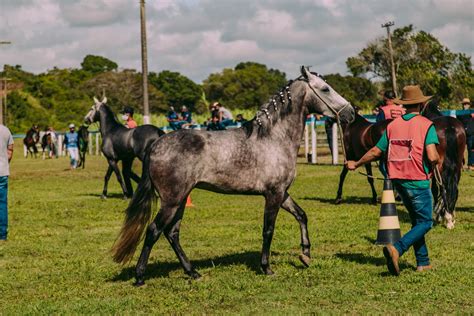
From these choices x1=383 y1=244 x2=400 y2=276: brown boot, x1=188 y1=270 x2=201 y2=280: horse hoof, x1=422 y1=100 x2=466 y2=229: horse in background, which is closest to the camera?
x1=383 y1=244 x2=400 y2=276: brown boot

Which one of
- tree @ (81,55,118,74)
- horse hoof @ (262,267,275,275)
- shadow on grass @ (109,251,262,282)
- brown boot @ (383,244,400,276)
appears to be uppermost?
tree @ (81,55,118,74)

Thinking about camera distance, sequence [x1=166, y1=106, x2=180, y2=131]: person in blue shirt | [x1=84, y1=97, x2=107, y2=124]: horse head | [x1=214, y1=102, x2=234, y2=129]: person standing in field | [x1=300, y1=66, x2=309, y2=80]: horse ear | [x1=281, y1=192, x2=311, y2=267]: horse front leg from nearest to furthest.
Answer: [x1=300, y1=66, x2=309, y2=80]: horse ear → [x1=281, y1=192, x2=311, y2=267]: horse front leg → [x1=84, y1=97, x2=107, y2=124]: horse head → [x1=214, y1=102, x2=234, y2=129]: person standing in field → [x1=166, y1=106, x2=180, y2=131]: person in blue shirt

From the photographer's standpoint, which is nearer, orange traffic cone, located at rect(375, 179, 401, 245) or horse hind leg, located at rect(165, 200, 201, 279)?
horse hind leg, located at rect(165, 200, 201, 279)

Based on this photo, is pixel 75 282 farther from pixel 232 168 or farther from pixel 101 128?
pixel 101 128

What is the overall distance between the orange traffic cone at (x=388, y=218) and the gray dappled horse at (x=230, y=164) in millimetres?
1273

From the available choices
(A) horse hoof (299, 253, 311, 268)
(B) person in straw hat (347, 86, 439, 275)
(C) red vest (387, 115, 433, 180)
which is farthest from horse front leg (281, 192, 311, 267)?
(C) red vest (387, 115, 433, 180)

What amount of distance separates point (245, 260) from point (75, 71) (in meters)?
112

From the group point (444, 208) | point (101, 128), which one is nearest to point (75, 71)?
point (101, 128)

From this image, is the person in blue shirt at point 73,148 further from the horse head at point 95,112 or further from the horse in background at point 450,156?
the horse in background at point 450,156

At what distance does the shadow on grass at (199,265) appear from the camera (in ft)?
27.7

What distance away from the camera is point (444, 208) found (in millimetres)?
11359

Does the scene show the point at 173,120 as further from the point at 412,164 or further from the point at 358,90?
the point at 358,90

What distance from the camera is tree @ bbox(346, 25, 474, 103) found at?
60156 mm

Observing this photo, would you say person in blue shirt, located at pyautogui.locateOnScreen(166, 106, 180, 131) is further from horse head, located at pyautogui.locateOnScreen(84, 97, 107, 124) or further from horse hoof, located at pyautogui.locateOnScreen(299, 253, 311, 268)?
horse hoof, located at pyautogui.locateOnScreen(299, 253, 311, 268)
